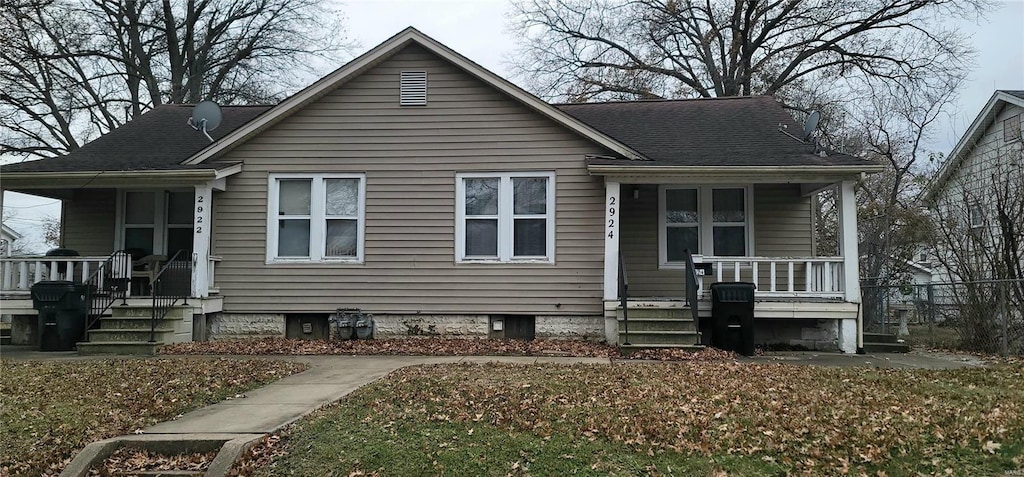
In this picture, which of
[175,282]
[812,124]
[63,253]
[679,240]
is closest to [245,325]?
[175,282]

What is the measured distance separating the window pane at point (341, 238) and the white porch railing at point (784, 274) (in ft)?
19.4

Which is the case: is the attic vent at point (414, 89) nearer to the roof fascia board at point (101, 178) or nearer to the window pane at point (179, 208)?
the roof fascia board at point (101, 178)

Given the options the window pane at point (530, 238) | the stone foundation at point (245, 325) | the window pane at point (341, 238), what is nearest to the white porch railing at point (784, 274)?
the window pane at point (530, 238)

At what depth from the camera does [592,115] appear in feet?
52.4

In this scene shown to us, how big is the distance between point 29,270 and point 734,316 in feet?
40.4

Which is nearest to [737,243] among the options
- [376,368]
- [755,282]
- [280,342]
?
[755,282]

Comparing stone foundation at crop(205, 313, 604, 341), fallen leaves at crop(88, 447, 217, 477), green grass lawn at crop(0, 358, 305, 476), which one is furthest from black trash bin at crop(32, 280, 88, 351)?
fallen leaves at crop(88, 447, 217, 477)

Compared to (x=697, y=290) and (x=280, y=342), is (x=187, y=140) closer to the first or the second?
(x=280, y=342)

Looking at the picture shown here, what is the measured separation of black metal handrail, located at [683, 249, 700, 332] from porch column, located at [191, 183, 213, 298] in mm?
8059

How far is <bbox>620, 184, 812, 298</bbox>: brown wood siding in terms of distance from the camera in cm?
1330

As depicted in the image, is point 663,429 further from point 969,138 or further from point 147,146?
point 969,138

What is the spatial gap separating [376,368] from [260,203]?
4.97 m

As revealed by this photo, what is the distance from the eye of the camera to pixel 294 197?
521 inches

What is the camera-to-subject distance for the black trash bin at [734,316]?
11.3 m
